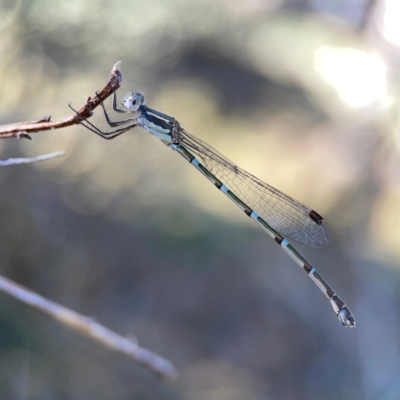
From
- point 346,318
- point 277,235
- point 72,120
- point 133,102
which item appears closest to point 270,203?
point 277,235

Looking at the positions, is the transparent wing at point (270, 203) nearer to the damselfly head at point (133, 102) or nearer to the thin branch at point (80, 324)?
the damselfly head at point (133, 102)

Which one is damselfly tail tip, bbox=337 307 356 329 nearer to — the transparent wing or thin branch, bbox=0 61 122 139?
the transparent wing

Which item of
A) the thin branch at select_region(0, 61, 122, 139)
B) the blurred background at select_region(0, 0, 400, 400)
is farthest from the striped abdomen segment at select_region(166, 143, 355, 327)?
the thin branch at select_region(0, 61, 122, 139)

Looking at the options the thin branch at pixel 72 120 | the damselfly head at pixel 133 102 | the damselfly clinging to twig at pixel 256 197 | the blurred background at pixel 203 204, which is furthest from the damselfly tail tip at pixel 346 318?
the thin branch at pixel 72 120

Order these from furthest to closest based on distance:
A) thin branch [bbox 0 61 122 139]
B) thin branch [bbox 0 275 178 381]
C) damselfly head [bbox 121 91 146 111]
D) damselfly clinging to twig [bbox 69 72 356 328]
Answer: damselfly clinging to twig [bbox 69 72 356 328] → damselfly head [bbox 121 91 146 111] → thin branch [bbox 0 275 178 381] → thin branch [bbox 0 61 122 139]

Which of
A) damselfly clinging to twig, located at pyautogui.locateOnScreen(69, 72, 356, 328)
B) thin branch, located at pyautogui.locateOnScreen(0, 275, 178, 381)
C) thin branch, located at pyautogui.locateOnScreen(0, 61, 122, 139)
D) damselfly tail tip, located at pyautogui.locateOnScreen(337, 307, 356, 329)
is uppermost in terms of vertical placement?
damselfly clinging to twig, located at pyautogui.locateOnScreen(69, 72, 356, 328)

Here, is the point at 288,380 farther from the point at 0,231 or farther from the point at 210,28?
the point at 210,28
